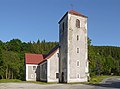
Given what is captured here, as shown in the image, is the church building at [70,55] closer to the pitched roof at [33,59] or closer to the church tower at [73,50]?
the church tower at [73,50]

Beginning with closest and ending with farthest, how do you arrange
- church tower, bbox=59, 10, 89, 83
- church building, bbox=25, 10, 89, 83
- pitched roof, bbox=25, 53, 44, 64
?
church tower, bbox=59, 10, 89, 83
church building, bbox=25, 10, 89, 83
pitched roof, bbox=25, 53, 44, 64

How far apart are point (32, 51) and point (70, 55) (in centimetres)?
8215

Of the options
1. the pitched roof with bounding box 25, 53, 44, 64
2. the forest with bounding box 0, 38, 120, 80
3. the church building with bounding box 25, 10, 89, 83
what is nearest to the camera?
the church building with bounding box 25, 10, 89, 83

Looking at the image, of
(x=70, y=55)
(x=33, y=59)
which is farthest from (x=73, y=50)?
(x=33, y=59)

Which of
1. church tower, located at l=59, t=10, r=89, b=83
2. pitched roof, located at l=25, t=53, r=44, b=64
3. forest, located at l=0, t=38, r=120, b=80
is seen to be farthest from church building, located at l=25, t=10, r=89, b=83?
forest, located at l=0, t=38, r=120, b=80

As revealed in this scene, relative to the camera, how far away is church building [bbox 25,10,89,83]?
4578 cm

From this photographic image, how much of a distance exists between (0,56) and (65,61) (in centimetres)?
3103

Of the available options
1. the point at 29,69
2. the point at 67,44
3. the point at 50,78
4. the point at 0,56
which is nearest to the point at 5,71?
the point at 0,56

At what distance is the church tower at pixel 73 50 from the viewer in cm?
4566

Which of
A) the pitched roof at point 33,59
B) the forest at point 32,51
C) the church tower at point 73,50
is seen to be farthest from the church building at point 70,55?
the forest at point 32,51

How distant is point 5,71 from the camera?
76.9 metres

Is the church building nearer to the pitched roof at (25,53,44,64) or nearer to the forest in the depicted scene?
the pitched roof at (25,53,44,64)

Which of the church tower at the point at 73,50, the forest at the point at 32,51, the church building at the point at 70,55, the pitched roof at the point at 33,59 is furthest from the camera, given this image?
the forest at the point at 32,51

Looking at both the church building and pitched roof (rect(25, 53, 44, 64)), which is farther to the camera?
pitched roof (rect(25, 53, 44, 64))
